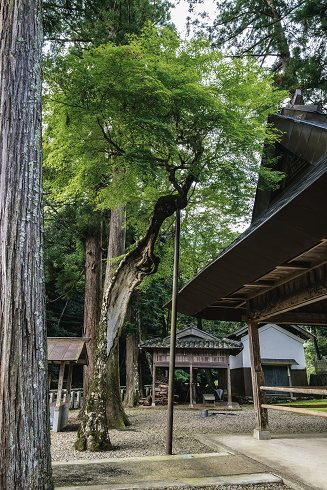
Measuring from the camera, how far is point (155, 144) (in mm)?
6332

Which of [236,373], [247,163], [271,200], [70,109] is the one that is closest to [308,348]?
[236,373]

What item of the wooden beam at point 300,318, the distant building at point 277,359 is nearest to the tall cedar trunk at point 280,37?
the wooden beam at point 300,318

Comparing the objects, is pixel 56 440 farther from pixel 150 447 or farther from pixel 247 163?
pixel 247 163

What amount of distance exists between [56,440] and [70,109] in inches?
273

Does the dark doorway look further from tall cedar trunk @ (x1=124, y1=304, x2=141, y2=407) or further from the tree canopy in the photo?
the tree canopy

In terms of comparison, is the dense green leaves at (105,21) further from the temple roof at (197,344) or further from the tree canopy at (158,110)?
the temple roof at (197,344)

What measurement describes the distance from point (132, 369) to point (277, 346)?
875 cm

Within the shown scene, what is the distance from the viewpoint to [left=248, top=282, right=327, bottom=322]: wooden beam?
4.83 m

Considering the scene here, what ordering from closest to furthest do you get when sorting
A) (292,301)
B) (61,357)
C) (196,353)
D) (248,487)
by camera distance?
(248,487), (292,301), (61,357), (196,353)

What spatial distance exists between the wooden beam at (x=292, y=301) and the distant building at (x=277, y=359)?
1338cm

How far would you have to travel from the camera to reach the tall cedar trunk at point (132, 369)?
16.3 meters

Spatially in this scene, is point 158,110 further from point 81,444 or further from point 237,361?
point 237,361

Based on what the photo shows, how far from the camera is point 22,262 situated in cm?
288

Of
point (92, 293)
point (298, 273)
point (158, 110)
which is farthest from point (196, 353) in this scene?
point (158, 110)
